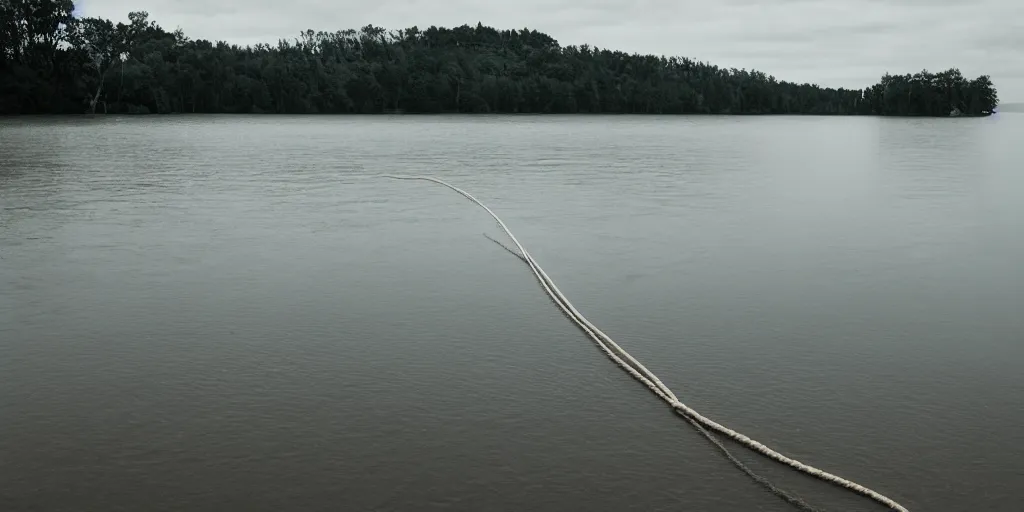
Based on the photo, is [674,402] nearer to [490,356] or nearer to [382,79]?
[490,356]

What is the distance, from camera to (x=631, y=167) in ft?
84.6

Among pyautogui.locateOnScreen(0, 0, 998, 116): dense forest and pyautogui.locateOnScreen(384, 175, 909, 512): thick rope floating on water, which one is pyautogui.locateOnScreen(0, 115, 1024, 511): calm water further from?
pyautogui.locateOnScreen(0, 0, 998, 116): dense forest

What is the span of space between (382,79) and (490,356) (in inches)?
4634

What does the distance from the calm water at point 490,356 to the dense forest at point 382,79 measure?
268ft

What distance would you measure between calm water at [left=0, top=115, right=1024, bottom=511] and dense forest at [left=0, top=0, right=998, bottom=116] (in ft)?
268

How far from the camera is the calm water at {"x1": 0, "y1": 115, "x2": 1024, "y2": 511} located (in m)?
5.01

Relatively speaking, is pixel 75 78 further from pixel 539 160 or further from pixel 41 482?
pixel 41 482

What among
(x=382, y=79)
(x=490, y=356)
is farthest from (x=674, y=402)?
(x=382, y=79)

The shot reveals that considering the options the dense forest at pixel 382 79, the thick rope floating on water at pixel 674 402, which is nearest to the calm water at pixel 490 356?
the thick rope floating on water at pixel 674 402

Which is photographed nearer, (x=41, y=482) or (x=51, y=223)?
(x=41, y=482)

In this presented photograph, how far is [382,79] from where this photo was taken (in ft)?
399

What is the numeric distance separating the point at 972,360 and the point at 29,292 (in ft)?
26.4

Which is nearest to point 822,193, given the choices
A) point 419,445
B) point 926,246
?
point 926,246

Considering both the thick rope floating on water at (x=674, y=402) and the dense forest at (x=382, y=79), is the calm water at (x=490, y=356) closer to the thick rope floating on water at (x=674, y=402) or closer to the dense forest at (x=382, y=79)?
the thick rope floating on water at (x=674, y=402)
